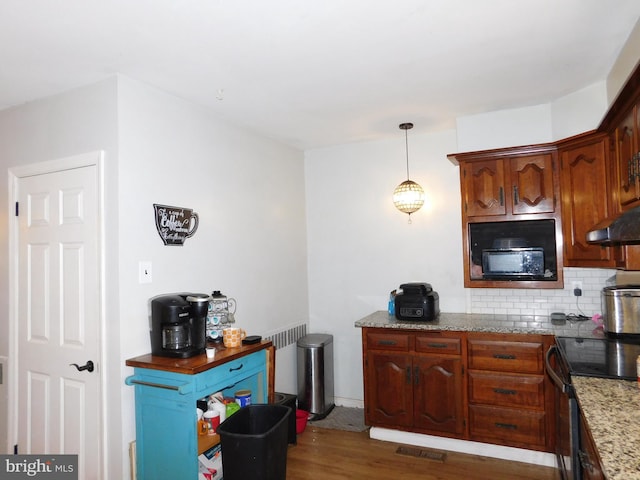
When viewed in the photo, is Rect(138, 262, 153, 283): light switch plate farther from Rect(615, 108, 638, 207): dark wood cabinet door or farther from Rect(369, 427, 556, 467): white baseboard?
Rect(615, 108, 638, 207): dark wood cabinet door

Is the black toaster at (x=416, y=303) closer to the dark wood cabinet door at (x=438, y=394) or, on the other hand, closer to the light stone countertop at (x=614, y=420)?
the dark wood cabinet door at (x=438, y=394)

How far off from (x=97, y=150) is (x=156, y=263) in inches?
30.1

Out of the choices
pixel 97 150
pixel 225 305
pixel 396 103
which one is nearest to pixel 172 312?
→ pixel 225 305

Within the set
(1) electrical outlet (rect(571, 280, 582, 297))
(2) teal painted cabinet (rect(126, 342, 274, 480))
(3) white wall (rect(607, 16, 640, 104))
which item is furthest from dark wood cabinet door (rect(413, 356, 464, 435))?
(3) white wall (rect(607, 16, 640, 104))

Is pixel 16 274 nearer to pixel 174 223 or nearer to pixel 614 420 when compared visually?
pixel 174 223

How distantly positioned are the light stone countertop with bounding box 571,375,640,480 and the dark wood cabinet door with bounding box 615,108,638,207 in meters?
0.96

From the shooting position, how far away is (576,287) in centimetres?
326

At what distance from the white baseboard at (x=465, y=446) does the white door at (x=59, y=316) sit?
210 cm

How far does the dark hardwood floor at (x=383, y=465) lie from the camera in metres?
2.83

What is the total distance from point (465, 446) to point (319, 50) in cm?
295

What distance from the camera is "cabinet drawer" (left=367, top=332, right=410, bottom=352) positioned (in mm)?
3289

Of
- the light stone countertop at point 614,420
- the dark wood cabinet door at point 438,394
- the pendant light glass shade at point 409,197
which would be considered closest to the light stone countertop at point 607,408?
the light stone countertop at point 614,420

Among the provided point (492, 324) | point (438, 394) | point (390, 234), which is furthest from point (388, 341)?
point (390, 234)

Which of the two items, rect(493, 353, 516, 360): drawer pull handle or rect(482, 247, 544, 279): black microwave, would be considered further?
rect(482, 247, 544, 279): black microwave
